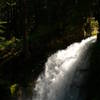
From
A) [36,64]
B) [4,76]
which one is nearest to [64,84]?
[36,64]

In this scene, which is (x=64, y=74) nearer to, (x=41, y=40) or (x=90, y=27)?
(x=41, y=40)

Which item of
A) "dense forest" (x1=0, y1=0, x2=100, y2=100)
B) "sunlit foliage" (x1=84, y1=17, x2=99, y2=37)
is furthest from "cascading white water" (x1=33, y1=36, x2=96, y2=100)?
"sunlit foliage" (x1=84, y1=17, x2=99, y2=37)

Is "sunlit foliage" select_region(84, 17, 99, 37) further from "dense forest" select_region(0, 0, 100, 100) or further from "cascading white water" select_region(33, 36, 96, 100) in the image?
"cascading white water" select_region(33, 36, 96, 100)

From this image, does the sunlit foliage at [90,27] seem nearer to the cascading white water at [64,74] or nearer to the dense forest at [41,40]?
the dense forest at [41,40]

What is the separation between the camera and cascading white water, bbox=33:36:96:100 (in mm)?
12203

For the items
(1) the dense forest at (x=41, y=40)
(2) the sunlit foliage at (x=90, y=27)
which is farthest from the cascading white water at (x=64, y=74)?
(2) the sunlit foliage at (x=90, y=27)

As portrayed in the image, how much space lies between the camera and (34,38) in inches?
647

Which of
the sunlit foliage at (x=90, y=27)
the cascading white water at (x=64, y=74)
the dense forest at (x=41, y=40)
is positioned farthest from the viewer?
the sunlit foliage at (x=90, y=27)

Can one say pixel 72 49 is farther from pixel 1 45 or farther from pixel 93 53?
pixel 1 45

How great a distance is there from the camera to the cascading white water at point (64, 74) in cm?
1220

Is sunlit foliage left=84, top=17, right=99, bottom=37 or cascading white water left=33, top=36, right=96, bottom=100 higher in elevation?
sunlit foliage left=84, top=17, right=99, bottom=37

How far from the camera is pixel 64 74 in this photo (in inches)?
515

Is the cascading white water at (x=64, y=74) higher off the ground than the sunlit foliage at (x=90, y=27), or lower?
lower

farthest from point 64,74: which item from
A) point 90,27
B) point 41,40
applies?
point 90,27
